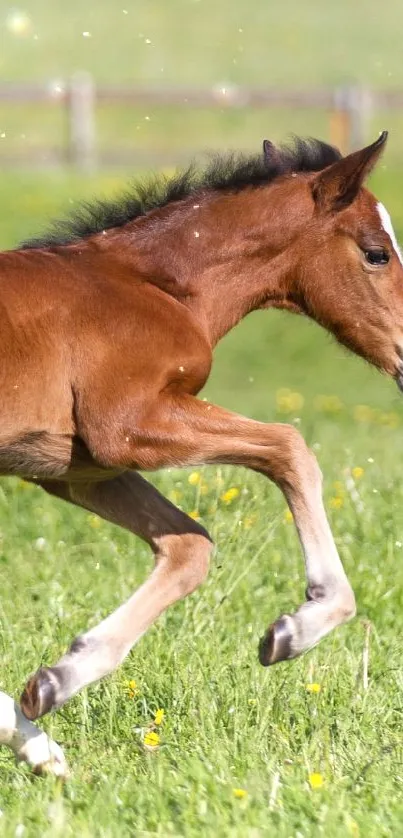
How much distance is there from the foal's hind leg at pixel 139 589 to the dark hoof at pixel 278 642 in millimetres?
502

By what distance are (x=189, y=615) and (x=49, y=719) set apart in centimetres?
92

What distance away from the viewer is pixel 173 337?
500cm

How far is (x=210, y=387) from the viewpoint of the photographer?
1556 centimetres

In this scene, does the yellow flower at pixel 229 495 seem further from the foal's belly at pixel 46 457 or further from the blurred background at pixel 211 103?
the foal's belly at pixel 46 457

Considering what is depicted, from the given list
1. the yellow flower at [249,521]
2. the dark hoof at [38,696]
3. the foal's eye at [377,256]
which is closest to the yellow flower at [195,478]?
the yellow flower at [249,521]

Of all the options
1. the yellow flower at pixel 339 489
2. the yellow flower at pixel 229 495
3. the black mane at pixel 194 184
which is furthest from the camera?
the yellow flower at pixel 339 489

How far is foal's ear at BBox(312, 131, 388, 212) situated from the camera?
5.15m

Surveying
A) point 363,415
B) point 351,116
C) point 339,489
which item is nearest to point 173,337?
point 339,489

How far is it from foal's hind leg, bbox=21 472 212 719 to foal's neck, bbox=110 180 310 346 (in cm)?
66

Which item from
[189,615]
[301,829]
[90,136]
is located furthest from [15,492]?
[90,136]

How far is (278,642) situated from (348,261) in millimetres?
1536

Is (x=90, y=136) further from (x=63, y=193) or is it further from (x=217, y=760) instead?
(x=217, y=760)

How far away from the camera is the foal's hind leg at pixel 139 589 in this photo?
4502 millimetres

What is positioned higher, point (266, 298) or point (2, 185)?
point (266, 298)
